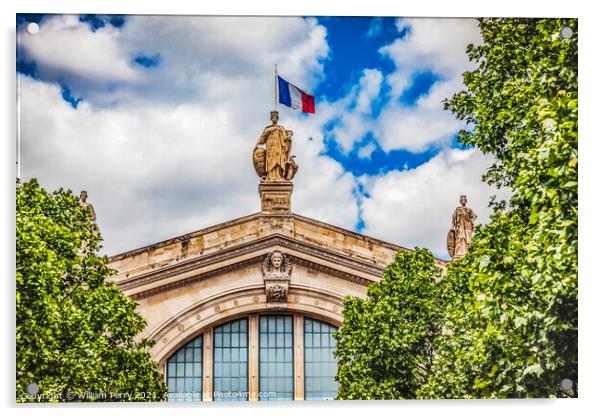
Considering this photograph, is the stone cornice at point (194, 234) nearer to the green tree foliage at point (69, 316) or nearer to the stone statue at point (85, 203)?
the green tree foliage at point (69, 316)

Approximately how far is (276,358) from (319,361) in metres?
0.38

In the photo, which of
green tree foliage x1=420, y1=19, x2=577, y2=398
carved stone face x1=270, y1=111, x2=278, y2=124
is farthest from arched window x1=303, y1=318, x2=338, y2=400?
carved stone face x1=270, y1=111, x2=278, y2=124

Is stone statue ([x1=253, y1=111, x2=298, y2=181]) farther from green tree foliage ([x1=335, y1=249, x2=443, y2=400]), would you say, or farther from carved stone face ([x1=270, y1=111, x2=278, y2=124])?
green tree foliage ([x1=335, y1=249, x2=443, y2=400])

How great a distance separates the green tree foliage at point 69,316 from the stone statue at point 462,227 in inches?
102

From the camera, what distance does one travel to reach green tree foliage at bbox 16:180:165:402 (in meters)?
7.98

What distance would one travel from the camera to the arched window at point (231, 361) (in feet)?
27.6

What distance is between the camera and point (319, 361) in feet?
28.7

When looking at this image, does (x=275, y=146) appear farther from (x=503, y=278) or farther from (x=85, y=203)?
(x=503, y=278)

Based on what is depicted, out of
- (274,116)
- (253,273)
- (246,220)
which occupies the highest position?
(274,116)

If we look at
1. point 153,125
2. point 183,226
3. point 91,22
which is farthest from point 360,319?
point 91,22

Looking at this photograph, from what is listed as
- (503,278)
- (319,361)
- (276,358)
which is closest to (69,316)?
(276,358)

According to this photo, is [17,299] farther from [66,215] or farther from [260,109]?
[260,109]

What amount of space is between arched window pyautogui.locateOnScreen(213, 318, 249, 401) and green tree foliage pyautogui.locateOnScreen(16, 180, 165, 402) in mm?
504

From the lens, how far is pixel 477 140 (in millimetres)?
8477
